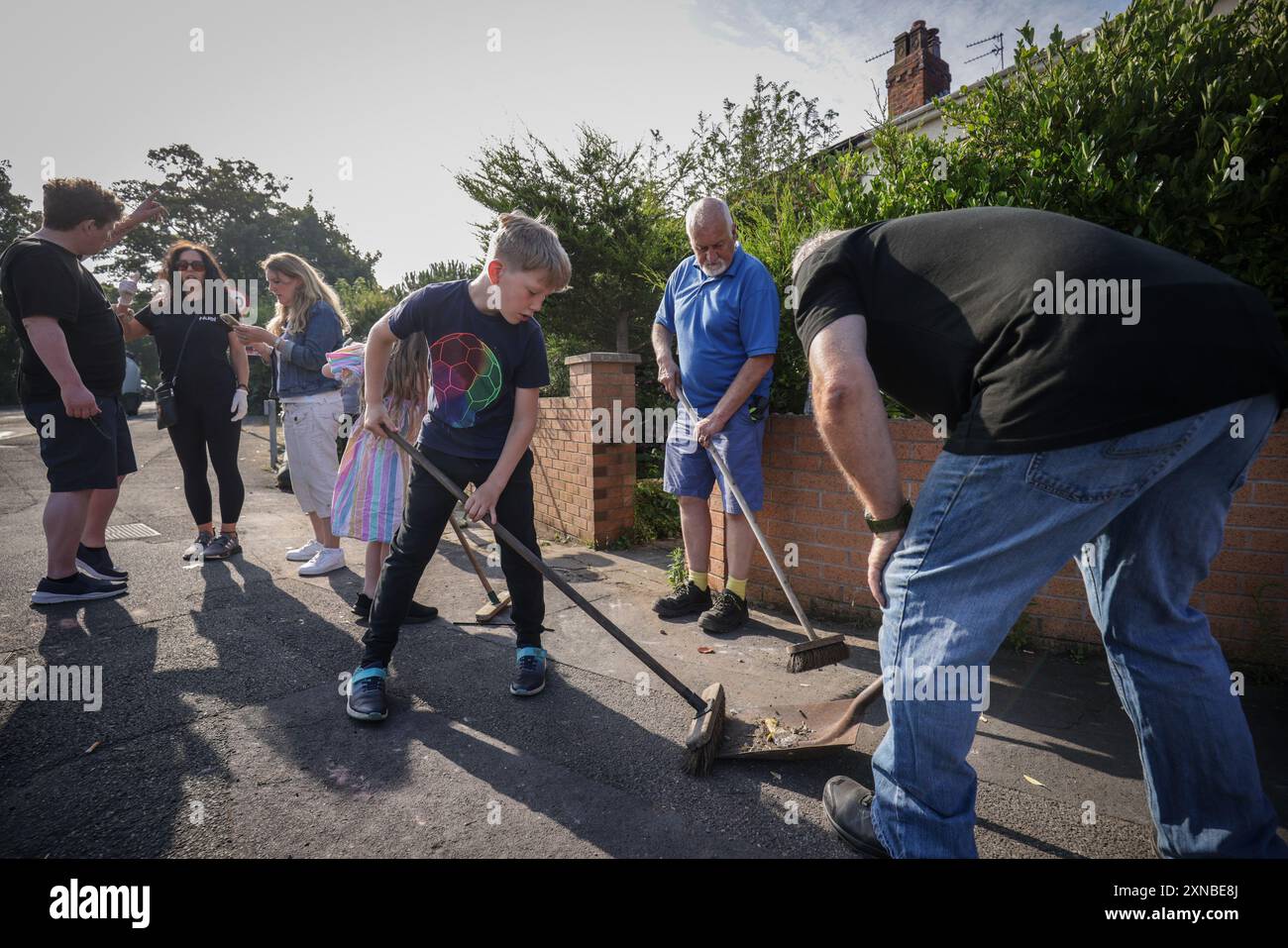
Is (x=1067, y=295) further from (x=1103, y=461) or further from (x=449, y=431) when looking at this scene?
(x=449, y=431)

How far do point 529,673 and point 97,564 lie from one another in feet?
10.8

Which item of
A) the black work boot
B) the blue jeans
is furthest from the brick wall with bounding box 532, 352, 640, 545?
the blue jeans

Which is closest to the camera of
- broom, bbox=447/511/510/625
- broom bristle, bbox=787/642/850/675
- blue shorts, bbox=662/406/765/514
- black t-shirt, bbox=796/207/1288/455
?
black t-shirt, bbox=796/207/1288/455

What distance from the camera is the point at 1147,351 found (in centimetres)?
135

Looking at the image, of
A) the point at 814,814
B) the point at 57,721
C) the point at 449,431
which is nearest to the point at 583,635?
the point at 449,431

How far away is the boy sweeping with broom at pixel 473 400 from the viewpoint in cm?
263

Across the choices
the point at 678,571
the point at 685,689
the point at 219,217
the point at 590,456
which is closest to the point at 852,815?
the point at 685,689

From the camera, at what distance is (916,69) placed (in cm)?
1303

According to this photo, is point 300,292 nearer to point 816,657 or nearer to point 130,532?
point 130,532

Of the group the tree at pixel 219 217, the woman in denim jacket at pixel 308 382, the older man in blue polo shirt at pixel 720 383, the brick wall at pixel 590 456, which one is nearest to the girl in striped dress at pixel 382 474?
the woman in denim jacket at pixel 308 382

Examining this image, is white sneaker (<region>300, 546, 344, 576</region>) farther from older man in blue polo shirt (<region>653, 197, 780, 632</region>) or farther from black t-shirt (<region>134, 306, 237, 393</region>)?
older man in blue polo shirt (<region>653, 197, 780, 632</region>)

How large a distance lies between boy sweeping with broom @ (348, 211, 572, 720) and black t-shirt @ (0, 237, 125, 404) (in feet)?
7.37

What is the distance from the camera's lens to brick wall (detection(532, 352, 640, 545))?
5.20 m
